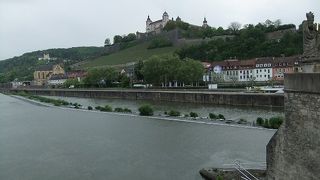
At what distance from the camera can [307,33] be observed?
10.0 meters

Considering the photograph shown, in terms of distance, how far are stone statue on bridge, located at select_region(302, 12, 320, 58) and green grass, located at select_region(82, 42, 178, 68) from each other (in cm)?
13076

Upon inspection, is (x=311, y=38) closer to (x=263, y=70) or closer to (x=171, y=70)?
(x=171, y=70)

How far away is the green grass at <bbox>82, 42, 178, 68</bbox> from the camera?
14500 centimetres

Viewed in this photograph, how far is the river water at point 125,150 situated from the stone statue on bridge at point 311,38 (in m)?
10.3

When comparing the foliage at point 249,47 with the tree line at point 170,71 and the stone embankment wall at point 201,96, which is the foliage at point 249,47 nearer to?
the tree line at point 170,71

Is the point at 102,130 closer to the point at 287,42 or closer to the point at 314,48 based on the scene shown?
the point at 314,48

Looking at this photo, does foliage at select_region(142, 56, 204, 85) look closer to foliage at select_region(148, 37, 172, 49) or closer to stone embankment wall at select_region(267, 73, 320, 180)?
foliage at select_region(148, 37, 172, 49)

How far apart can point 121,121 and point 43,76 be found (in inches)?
6057

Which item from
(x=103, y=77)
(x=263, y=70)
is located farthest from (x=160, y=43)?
(x=263, y=70)

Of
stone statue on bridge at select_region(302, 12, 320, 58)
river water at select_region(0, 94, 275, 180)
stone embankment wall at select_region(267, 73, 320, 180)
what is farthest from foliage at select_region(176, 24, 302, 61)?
stone embankment wall at select_region(267, 73, 320, 180)

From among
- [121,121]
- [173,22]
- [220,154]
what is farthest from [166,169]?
[173,22]

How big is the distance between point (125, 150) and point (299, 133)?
699 inches

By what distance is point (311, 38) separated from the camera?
391 inches

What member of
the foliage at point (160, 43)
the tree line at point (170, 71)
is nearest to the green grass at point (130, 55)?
the foliage at point (160, 43)
